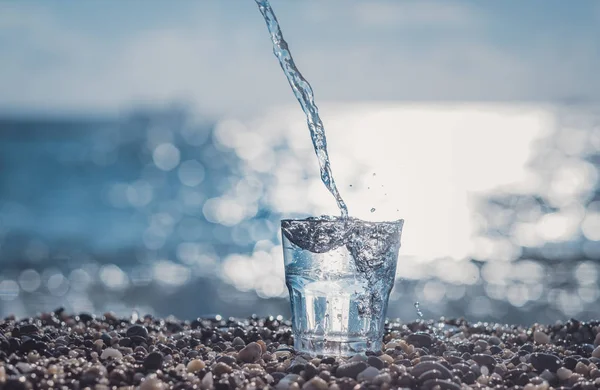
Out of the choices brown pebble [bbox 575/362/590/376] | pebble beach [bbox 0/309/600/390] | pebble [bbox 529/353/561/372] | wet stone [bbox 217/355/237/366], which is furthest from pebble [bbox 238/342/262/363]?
brown pebble [bbox 575/362/590/376]

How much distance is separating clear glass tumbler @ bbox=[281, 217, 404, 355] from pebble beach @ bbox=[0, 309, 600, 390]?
0.11 m

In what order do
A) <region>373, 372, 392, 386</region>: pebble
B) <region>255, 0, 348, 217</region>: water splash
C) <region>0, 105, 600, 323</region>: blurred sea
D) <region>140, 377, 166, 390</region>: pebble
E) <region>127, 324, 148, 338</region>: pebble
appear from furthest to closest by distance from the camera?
<region>0, 105, 600, 323</region>: blurred sea, <region>255, 0, 348, 217</region>: water splash, <region>127, 324, 148, 338</region>: pebble, <region>373, 372, 392, 386</region>: pebble, <region>140, 377, 166, 390</region>: pebble

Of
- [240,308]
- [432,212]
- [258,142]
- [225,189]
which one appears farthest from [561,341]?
[258,142]

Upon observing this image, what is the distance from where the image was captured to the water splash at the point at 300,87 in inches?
184

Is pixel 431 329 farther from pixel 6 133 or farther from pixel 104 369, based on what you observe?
pixel 6 133

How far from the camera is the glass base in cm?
387

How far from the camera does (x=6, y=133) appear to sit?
46031 mm

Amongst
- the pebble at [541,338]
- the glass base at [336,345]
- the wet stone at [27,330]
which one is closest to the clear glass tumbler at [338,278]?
the glass base at [336,345]

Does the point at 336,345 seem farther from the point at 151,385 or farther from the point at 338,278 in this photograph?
the point at 151,385

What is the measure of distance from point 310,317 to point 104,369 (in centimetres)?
105

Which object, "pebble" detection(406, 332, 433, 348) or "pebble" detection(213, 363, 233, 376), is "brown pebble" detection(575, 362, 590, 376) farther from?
"pebble" detection(213, 363, 233, 376)

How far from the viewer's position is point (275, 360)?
150 inches

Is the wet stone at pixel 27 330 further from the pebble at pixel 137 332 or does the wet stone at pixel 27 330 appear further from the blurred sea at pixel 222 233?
the blurred sea at pixel 222 233

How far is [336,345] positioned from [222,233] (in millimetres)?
15853
